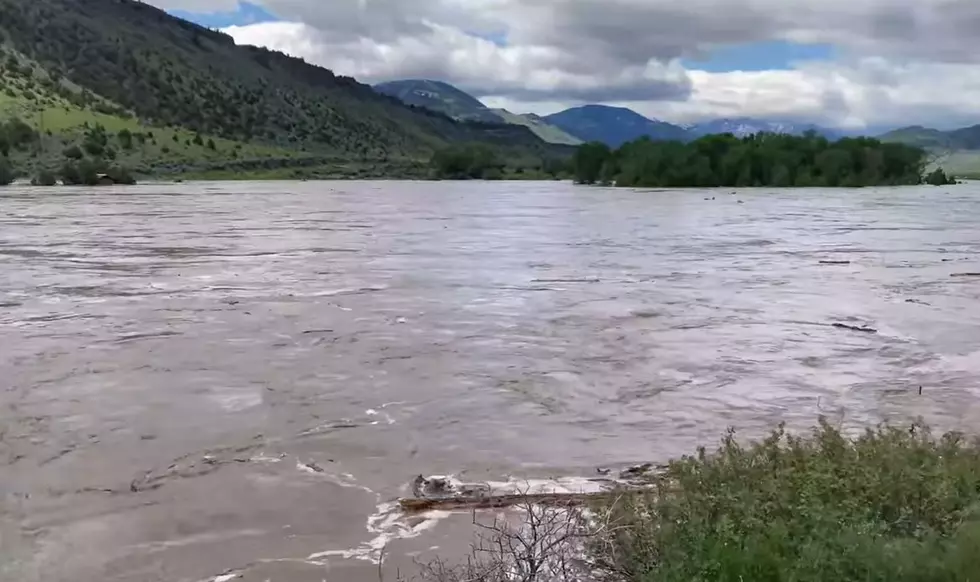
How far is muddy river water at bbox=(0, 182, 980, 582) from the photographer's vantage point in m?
9.28

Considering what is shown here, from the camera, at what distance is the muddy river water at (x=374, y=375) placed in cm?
928

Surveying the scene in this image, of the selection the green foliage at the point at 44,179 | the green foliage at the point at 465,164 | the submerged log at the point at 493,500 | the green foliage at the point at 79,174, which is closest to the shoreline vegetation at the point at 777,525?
the submerged log at the point at 493,500

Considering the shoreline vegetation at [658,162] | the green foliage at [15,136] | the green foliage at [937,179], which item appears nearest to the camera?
the shoreline vegetation at [658,162]

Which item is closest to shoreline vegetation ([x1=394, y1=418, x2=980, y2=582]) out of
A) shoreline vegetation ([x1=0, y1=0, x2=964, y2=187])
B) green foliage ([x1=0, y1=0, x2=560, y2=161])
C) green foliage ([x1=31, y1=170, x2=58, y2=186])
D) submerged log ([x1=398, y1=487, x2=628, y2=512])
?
submerged log ([x1=398, y1=487, x2=628, y2=512])

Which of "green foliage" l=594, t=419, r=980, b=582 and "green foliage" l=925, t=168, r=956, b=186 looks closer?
"green foliage" l=594, t=419, r=980, b=582

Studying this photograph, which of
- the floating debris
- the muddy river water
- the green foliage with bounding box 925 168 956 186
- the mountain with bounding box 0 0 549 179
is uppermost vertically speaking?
the mountain with bounding box 0 0 549 179

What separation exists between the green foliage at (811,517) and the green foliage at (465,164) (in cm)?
14097

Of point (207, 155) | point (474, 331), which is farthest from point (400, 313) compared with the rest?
point (207, 155)

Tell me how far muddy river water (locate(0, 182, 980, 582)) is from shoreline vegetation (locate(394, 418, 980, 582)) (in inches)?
69.0

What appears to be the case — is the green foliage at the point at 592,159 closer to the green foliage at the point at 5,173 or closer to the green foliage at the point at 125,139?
the green foliage at the point at 125,139

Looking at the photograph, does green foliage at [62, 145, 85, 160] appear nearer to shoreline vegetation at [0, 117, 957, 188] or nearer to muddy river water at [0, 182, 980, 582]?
shoreline vegetation at [0, 117, 957, 188]

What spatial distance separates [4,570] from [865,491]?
680 centimetres

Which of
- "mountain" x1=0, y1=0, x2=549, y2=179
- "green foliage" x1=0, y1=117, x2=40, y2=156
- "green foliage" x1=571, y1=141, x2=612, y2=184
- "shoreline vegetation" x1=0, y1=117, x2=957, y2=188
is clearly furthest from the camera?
"mountain" x1=0, y1=0, x2=549, y2=179

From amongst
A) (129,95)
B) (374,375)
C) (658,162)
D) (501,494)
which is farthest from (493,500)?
(129,95)
